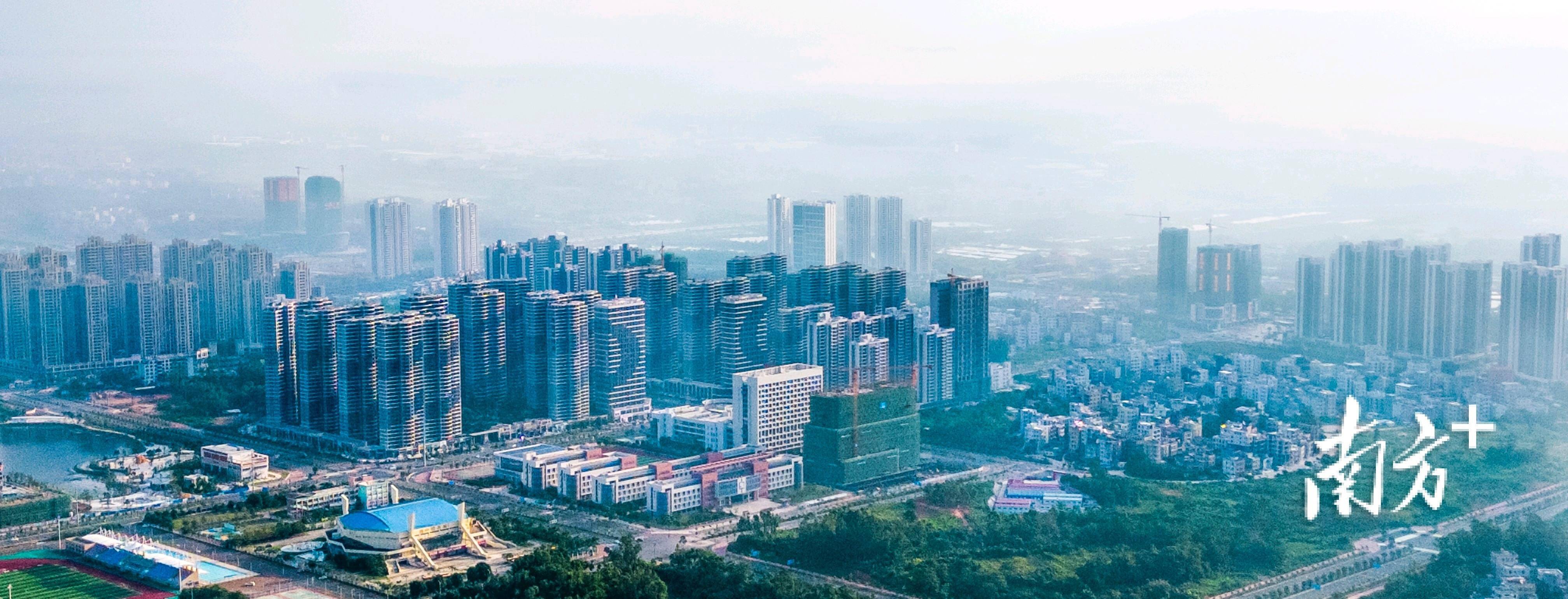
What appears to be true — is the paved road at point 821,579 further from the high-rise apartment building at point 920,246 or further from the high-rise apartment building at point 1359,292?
the high-rise apartment building at point 920,246

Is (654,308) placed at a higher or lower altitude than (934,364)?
higher

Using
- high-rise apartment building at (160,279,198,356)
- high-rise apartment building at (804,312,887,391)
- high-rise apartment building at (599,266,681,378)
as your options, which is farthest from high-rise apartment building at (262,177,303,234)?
high-rise apartment building at (804,312,887,391)

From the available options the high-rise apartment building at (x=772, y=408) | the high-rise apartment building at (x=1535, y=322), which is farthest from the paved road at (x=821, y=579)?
the high-rise apartment building at (x=1535, y=322)

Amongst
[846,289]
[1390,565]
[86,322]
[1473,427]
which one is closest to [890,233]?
[846,289]

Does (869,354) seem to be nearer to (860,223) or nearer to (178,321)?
(860,223)

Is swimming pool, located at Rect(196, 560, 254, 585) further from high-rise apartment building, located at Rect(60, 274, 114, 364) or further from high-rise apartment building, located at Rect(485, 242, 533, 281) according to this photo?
high-rise apartment building, located at Rect(485, 242, 533, 281)

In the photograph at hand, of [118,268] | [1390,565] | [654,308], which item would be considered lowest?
[1390,565]

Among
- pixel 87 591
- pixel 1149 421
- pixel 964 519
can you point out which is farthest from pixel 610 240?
pixel 87 591
